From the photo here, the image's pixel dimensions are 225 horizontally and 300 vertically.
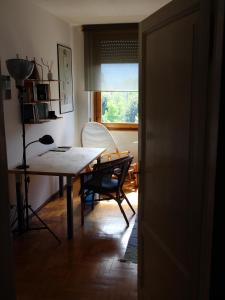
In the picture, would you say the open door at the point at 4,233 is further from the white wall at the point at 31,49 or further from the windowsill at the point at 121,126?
the windowsill at the point at 121,126

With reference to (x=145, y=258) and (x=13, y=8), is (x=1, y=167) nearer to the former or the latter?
(x=145, y=258)

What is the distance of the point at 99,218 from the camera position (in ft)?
12.5

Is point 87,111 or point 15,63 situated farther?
point 87,111

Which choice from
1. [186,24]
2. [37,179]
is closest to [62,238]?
[37,179]

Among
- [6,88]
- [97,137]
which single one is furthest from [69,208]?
[97,137]

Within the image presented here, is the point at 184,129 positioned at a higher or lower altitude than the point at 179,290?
higher

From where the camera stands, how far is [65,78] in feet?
15.8

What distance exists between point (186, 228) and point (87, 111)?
411 centimetres

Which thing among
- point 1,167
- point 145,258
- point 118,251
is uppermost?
point 1,167

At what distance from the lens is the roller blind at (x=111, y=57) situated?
5.00m

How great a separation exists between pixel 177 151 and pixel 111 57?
3841mm

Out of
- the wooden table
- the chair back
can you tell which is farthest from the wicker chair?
the wooden table

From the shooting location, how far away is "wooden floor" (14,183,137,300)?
246cm

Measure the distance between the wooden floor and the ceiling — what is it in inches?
95.8
